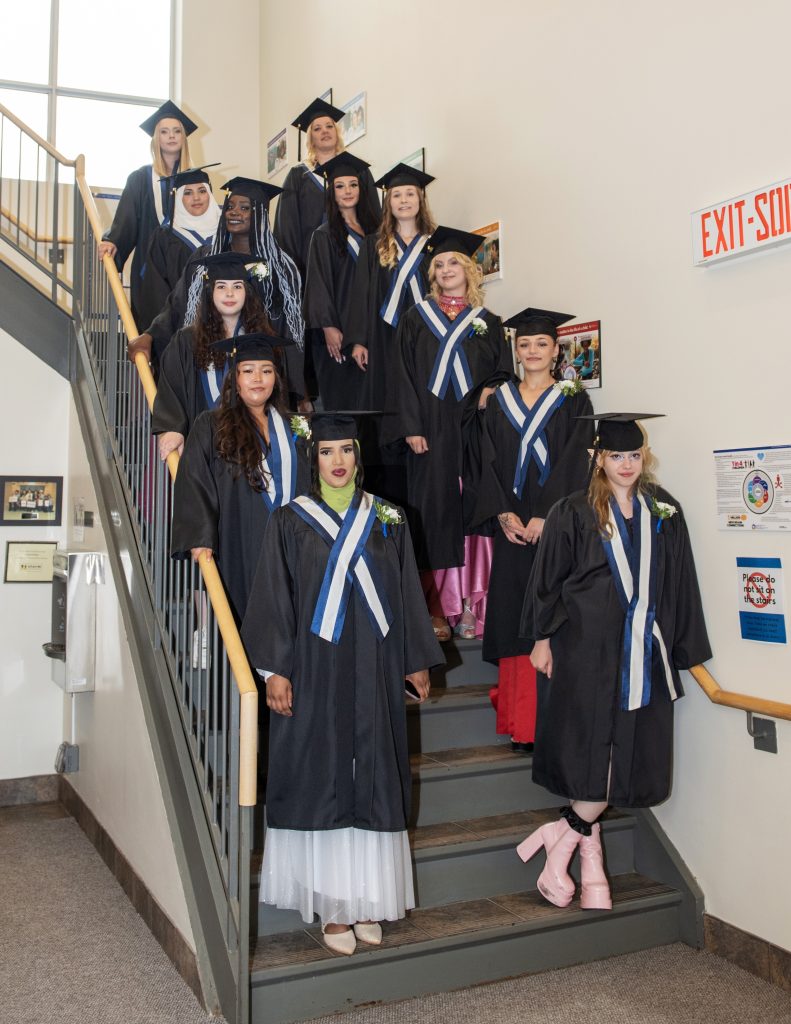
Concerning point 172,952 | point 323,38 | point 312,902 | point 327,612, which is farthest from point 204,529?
→ point 323,38

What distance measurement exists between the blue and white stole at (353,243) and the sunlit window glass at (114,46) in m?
4.29

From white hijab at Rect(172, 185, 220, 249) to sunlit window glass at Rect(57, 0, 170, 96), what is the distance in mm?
3980

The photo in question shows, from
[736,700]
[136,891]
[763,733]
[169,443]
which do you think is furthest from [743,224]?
[136,891]

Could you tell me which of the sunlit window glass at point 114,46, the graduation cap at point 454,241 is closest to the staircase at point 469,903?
the graduation cap at point 454,241

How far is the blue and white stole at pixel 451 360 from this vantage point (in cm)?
434

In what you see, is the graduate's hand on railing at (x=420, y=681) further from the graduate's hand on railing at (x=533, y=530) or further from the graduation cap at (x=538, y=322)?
the graduation cap at (x=538, y=322)

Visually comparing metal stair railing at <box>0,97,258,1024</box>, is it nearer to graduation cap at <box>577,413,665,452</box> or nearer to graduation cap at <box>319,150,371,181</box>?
graduation cap at <box>319,150,371,181</box>

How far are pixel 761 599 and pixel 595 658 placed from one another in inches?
22.8

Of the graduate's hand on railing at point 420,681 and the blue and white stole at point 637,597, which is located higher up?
the blue and white stole at point 637,597

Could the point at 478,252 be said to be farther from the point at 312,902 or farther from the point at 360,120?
the point at 312,902

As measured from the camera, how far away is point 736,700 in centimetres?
337

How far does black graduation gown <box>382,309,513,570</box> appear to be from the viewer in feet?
14.1

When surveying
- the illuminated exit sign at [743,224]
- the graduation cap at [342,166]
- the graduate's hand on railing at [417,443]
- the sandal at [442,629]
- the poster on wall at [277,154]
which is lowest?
the sandal at [442,629]

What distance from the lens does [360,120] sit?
6.45 metres
